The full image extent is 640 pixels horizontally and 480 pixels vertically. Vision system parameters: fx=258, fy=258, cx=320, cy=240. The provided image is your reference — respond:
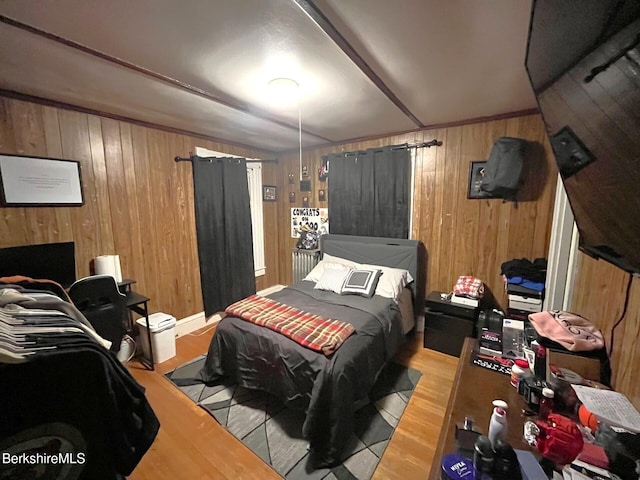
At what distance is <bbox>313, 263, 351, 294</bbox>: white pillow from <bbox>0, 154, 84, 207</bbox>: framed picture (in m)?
2.31

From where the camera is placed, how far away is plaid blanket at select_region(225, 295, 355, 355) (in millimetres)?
1704

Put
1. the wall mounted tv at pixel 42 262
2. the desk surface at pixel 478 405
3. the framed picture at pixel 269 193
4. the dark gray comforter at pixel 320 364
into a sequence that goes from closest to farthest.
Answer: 1. the desk surface at pixel 478 405
2. the dark gray comforter at pixel 320 364
3. the wall mounted tv at pixel 42 262
4. the framed picture at pixel 269 193

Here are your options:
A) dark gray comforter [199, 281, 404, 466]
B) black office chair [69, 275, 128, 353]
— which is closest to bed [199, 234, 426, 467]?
dark gray comforter [199, 281, 404, 466]

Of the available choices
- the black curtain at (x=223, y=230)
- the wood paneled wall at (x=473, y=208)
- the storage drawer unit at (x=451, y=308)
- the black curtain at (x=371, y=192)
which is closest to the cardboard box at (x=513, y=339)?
the storage drawer unit at (x=451, y=308)

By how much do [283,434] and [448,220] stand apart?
2486mm

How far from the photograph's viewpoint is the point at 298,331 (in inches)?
72.1

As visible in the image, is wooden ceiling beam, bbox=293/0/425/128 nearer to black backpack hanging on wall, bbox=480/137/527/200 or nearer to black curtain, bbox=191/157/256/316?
black backpack hanging on wall, bbox=480/137/527/200

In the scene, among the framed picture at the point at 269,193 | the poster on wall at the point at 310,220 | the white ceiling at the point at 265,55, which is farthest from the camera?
the framed picture at the point at 269,193

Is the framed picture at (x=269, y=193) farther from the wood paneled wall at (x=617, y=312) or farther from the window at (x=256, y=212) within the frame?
the wood paneled wall at (x=617, y=312)

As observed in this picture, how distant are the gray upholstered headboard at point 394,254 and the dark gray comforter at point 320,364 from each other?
0.63m

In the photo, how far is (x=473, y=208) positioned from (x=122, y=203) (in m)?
3.49

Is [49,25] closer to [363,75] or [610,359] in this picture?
[363,75]

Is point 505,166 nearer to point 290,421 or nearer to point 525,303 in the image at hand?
point 525,303

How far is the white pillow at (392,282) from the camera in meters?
2.59
